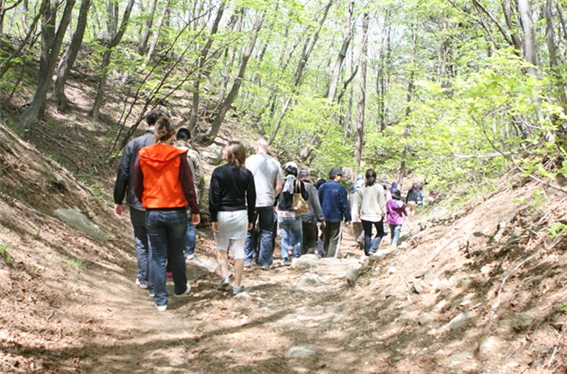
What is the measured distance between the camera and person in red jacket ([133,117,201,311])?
15.4 feet

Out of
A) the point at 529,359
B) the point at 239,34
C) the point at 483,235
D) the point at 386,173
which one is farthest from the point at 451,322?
the point at 386,173

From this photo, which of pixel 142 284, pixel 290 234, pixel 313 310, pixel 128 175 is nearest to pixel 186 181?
pixel 128 175

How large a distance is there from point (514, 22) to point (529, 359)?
17.4ft

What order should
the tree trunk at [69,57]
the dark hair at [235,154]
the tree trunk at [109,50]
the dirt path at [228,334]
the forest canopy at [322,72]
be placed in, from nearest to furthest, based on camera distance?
the dirt path at [228,334], the forest canopy at [322,72], the dark hair at [235,154], the tree trunk at [69,57], the tree trunk at [109,50]

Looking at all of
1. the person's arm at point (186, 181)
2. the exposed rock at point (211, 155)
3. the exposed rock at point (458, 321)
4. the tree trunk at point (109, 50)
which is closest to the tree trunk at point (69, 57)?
the tree trunk at point (109, 50)

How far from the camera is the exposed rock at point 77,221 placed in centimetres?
682

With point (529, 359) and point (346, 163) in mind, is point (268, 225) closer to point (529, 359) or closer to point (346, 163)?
point (529, 359)

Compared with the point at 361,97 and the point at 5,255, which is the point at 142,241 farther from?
the point at 361,97

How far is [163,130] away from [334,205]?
4.84m

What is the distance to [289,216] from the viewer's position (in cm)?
822

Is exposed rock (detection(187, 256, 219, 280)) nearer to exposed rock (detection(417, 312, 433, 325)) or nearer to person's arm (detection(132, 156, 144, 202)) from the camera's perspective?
person's arm (detection(132, 156, 144, 202))

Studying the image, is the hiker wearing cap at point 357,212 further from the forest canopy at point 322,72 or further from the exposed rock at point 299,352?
the exposed rock at point 299,352

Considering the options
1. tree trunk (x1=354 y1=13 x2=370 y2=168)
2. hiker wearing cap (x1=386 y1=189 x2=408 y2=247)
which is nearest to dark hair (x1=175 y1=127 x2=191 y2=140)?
hiker wearing cap (x1=386 y1=189 x2=408 y2=247)

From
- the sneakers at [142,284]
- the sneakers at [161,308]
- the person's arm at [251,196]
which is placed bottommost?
the sneakers at [142,284]
